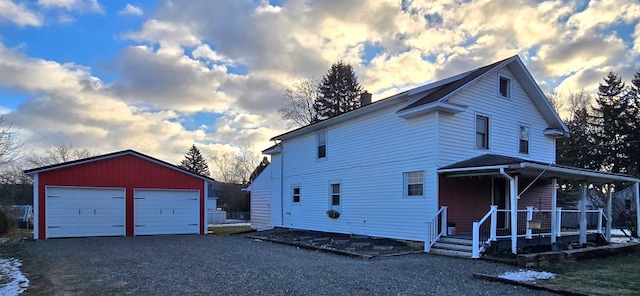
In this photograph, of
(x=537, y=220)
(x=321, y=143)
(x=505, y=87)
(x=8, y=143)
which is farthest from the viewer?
(x=8, y=143)

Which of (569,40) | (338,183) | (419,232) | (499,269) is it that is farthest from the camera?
(569,40)

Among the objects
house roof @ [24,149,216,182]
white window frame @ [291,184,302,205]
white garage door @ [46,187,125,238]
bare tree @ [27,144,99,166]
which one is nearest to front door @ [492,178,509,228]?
white window frame @ [291,184,302,205]

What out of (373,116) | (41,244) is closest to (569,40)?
(373,116)

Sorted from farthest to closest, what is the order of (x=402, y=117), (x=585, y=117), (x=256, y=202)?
(x=585, y=117)
(x=256, y=202)
(x=402, y=117)

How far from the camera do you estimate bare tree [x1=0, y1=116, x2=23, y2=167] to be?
91.9 feet

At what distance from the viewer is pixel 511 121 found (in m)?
15.3

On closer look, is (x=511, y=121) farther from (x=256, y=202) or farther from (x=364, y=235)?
(x=256, y=202)

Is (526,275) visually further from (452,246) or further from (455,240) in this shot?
(455,240)

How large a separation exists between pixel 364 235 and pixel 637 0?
12.5 m

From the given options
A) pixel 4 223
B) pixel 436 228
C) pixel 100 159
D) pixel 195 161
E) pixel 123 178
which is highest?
pixel 100 159

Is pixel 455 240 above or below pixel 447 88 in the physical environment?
below

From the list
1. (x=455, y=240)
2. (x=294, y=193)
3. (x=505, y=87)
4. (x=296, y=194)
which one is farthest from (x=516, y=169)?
(x=294, y=193)

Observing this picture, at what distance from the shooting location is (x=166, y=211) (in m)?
19.6

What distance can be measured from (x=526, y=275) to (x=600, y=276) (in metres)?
1.68
